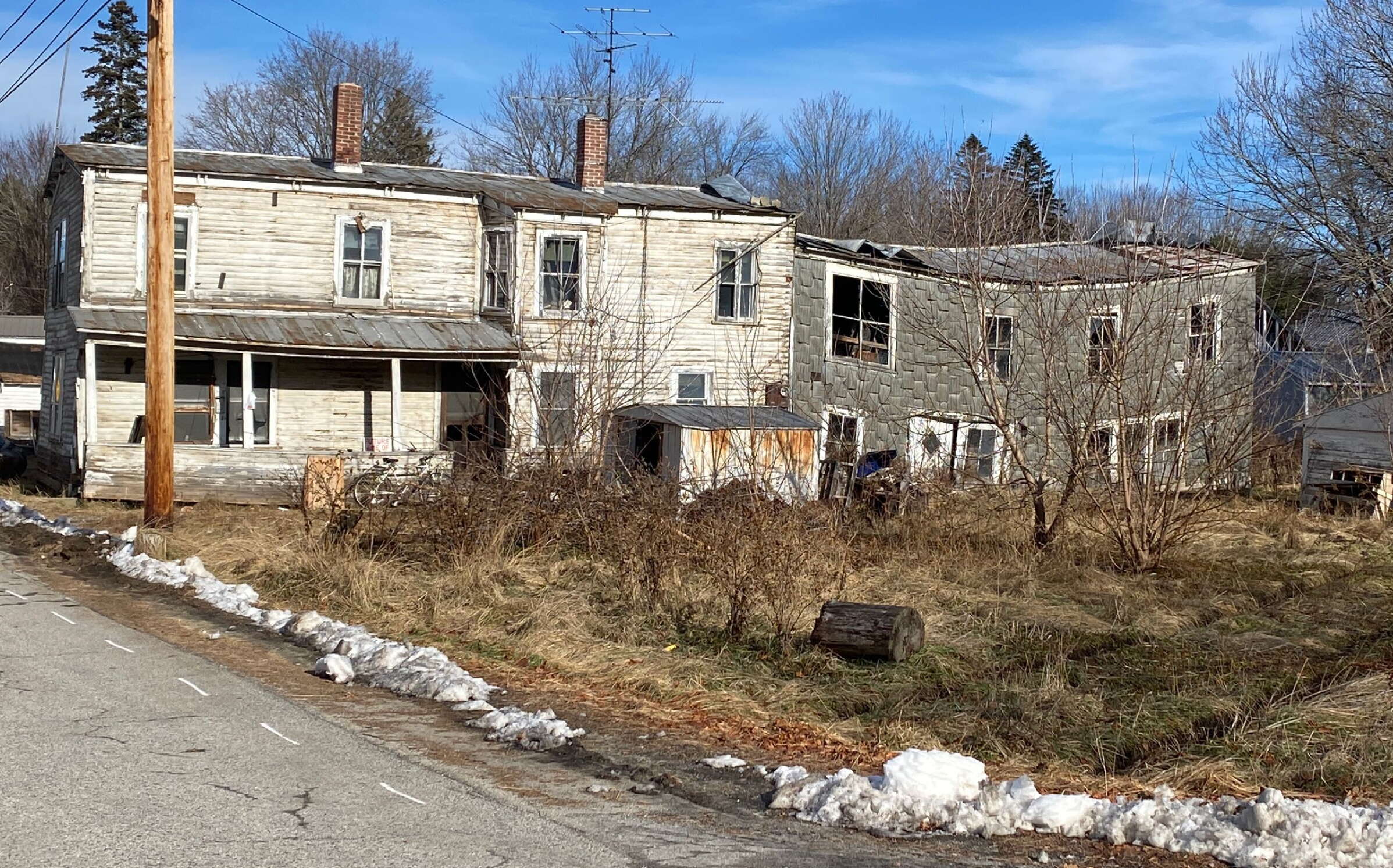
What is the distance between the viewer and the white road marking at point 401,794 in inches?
256

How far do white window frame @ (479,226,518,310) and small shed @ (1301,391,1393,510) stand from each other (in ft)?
49.4

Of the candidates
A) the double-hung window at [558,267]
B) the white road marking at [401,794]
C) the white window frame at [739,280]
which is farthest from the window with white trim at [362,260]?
the white road marking at [401,794]

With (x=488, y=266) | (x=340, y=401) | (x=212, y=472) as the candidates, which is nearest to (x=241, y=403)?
(x=340, y=401)

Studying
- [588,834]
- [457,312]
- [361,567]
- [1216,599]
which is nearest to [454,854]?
[588,834]

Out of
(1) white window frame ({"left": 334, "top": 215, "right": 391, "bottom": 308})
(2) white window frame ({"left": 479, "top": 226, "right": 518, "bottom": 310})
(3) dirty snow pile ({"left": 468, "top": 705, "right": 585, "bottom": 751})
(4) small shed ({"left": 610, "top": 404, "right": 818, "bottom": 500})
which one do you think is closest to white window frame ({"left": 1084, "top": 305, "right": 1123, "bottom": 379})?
(4) small shed ({"left": 610, "top": 404, "right": 818, "bottom": 500})

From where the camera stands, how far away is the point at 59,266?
25188 mm

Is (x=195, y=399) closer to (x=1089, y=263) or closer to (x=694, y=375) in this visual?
(x=694, y=375)

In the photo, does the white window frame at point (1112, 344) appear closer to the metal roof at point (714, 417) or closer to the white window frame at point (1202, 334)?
the white window frame at point (1202, 334)

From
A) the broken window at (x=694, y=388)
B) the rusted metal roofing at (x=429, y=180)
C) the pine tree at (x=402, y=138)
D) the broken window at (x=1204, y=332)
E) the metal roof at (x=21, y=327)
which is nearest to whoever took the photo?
the broken window at (x=1204, y=332)

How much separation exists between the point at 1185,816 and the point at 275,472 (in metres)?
18.4

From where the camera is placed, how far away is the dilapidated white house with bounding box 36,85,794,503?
2233 centimetres

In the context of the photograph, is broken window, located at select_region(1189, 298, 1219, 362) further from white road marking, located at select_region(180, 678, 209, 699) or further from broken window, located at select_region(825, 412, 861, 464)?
white road marking, located at select_region(180, 678, 209, 699)

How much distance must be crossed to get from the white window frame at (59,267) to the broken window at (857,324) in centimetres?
1504

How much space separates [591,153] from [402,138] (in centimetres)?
2751
